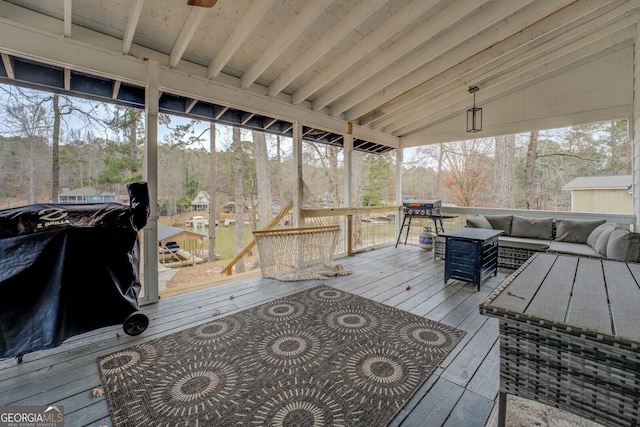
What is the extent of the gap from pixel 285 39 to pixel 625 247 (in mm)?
4343

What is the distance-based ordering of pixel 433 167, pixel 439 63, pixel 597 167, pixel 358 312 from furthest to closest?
pixel 433 167, pixel 597 167, pixel 439 63, pixel 358 312

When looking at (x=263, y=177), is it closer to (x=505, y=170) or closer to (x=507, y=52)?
(x=507, y=52)

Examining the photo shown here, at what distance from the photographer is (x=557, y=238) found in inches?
169

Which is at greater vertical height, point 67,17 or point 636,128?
point 67,17

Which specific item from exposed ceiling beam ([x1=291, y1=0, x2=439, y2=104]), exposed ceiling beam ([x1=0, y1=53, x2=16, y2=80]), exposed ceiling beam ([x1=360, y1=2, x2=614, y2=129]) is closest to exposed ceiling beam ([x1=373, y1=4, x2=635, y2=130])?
exposed ceiling beam ([x1=360, y1=2, x2=614, y2=129])

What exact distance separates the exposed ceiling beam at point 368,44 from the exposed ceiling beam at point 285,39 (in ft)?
2.75

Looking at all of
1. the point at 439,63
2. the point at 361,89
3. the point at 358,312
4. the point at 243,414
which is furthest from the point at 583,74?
the point at 243,414

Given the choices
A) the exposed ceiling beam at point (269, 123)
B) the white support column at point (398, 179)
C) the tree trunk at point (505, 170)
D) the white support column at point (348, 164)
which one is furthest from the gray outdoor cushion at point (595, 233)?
the exposed ceiling beam at point (269, 123)

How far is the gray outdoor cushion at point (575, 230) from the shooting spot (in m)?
4.05

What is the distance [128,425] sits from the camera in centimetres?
140

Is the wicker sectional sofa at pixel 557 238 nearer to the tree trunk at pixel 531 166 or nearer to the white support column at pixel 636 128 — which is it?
the white support column at pixel 636 128

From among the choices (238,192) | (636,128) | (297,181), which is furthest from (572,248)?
(238,192)

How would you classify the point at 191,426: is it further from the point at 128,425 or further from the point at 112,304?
the point at 112,304

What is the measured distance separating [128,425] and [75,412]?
38 cm
